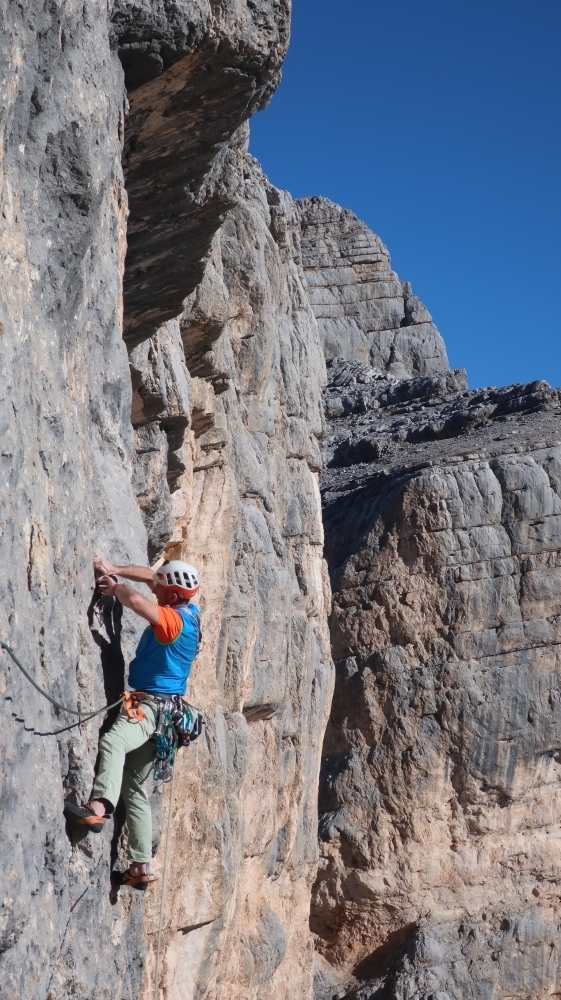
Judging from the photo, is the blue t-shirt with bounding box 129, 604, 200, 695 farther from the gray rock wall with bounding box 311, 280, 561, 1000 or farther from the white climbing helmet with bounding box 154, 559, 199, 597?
the gray rock wall with bounding box 311, 280, 561, 1000

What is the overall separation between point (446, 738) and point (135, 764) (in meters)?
17.7

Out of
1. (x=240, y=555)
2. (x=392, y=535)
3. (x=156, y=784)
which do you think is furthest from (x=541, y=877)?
(x=156, y=784)

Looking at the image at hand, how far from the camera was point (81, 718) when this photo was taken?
6.24 meters

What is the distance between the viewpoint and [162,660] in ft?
23.3

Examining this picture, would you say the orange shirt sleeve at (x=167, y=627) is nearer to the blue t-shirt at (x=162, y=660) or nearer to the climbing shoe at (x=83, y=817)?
the blue t-shirt at (x=162, y=660)

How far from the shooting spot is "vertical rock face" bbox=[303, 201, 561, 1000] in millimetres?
23422

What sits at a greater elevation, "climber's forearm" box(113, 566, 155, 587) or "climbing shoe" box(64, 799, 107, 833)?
"climber's forearm" box(113, 566, 155, 587)

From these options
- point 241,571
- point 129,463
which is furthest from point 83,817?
point 241,571

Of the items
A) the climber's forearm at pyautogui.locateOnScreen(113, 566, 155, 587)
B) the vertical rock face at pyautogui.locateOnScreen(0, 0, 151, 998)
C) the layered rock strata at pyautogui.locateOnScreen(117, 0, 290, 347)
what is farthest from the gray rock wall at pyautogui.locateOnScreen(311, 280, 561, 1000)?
the climber's forearm at pyautogui.locateOnScreen(113, 566, 155, 587)

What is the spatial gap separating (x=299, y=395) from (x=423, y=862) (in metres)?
10.2

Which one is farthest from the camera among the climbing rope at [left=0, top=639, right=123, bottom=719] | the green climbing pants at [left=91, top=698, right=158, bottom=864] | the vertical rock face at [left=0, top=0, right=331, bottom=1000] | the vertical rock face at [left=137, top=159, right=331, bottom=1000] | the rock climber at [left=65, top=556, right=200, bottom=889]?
the vertical rock face at [left=137, top=159, right=331, bottom=1000]

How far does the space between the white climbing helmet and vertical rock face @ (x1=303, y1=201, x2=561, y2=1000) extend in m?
17.5

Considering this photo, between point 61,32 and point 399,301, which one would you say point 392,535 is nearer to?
point 61,32

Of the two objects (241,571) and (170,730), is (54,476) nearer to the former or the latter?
(170,730)
